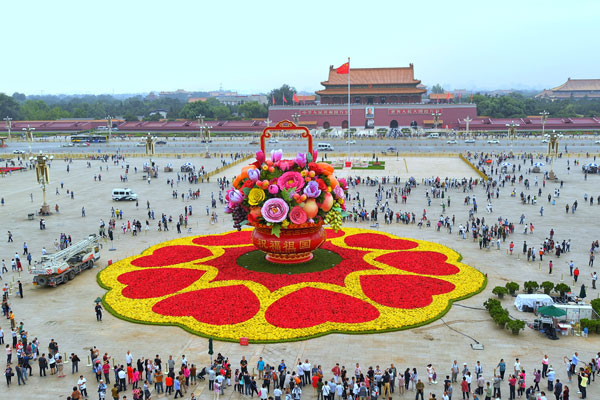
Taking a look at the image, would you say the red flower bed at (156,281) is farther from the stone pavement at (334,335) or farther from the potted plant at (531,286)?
the potted plant at (531,286)

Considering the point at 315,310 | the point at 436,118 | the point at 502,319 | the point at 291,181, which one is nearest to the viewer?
the point at 502,319

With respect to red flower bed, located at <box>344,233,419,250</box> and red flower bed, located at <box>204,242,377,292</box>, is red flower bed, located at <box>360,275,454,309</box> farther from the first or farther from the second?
red flower bed, located at <box>344,233,419,250</box>

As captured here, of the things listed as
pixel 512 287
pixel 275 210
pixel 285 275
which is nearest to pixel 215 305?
pixel 285 275

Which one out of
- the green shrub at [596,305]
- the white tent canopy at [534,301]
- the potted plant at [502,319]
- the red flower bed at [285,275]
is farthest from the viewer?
the red flower bed at [285,275]

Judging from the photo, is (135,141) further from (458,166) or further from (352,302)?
(352,302)

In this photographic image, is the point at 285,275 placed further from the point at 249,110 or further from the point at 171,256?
the point at 249,110

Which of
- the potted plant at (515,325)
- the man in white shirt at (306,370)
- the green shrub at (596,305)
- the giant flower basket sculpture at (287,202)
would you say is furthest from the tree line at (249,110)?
the man in white shirt at (306,370)
